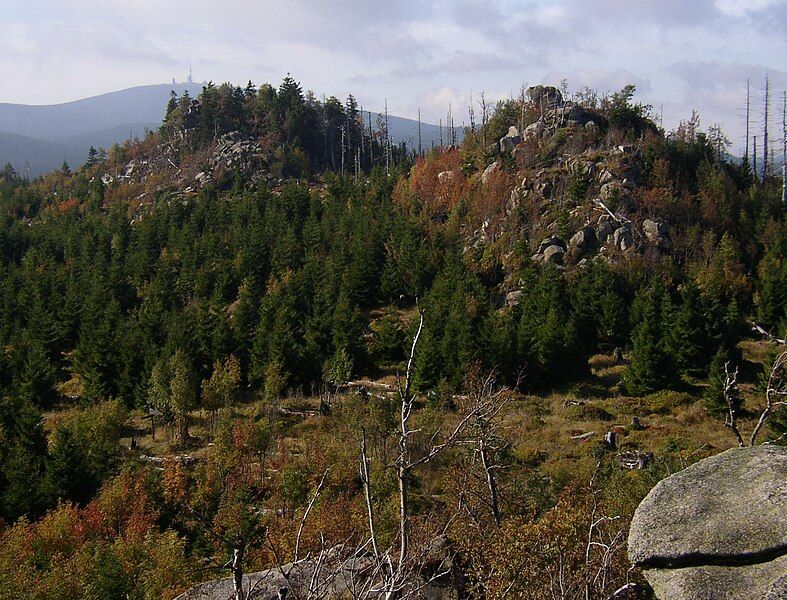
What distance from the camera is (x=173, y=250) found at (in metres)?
73.8

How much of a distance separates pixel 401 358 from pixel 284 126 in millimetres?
70152

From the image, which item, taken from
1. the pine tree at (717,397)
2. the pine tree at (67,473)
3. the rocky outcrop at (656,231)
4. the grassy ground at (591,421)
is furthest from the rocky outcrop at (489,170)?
the pine tree at (67,473)

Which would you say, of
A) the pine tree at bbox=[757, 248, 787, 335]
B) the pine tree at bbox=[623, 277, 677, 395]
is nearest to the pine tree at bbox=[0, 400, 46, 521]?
the pine tree at bbox=[623, 277, 677, 395]

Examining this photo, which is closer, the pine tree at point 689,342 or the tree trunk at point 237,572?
the tree trunk at point 237,572

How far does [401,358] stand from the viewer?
168 ft

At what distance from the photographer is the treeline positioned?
105688mm

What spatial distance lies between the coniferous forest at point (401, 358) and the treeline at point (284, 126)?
14.0m

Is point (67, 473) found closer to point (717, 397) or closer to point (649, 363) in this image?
point (649, 363)

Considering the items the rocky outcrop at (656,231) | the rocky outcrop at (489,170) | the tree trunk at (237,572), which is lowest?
the tree trunk at (237,572)

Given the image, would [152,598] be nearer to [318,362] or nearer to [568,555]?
[568,555]

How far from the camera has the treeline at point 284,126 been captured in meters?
106

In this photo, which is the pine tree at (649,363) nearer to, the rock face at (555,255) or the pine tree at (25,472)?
the rock face at (555,255)

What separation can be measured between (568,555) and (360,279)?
50.9 meters

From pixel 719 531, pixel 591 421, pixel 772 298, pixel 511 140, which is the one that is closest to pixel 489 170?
pixel 511 140
